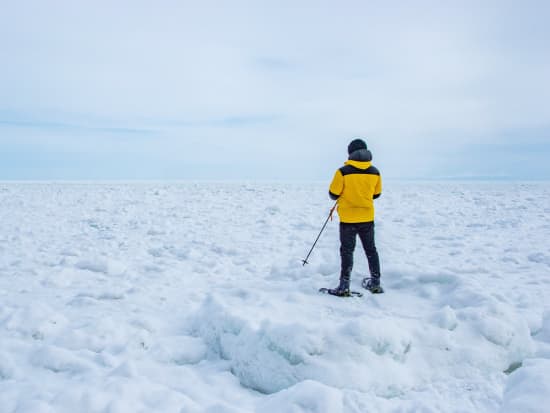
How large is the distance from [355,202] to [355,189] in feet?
0.51

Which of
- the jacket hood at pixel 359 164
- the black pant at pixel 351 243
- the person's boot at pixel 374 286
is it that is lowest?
the person's boot at pixel 374 286

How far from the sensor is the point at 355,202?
198 inches

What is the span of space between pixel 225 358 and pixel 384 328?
1.42 m

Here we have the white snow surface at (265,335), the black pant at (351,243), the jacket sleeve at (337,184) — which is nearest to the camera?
the white snow surface at (265,335)

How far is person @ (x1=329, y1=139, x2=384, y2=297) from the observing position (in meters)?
4.97

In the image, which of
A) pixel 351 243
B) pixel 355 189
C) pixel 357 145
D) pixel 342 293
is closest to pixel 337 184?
pixel 355 189

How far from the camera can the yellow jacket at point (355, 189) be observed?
497 centimetres

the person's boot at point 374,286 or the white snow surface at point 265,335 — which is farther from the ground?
the person's boot at point 374,286

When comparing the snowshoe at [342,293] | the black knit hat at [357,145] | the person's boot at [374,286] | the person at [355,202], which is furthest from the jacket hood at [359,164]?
the snowshoe at [342,293]

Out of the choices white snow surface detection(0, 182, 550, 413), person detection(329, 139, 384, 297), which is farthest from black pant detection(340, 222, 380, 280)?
white snow surface detection(0, 182, 550, 413)

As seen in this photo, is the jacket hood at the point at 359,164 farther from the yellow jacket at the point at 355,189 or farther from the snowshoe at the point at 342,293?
the snowshoe at the point at 342,293

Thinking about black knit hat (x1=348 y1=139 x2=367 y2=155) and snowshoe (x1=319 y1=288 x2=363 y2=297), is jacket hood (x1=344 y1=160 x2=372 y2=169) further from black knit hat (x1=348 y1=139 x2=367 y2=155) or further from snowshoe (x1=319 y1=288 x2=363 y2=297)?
snowshoe (x1=319 y1=288 x2=363 y2=297)

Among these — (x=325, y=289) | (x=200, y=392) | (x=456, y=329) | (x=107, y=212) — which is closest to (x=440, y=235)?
(x=325, y=289)

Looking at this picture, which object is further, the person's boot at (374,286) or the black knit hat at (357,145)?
the person's boot at (374,286)
